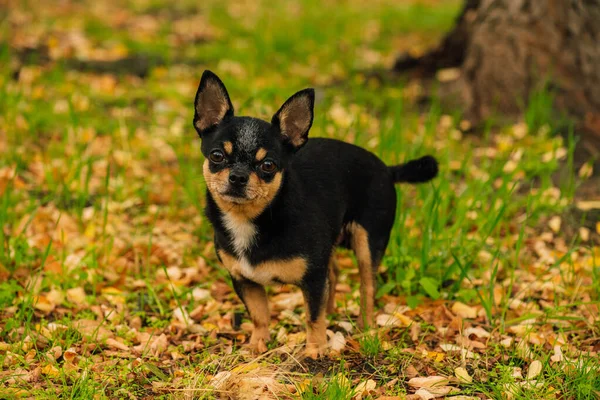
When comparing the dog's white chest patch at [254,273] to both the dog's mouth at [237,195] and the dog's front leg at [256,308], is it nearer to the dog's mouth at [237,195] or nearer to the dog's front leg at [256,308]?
the dog's front leg at [256,308]

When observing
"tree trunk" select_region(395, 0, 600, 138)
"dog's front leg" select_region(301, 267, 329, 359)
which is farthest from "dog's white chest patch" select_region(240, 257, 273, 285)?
"tree trunk" select_region(395, 0, 600, 138)

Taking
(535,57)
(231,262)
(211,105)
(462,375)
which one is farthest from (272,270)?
(535,57)

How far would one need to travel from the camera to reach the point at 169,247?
15.6 feet

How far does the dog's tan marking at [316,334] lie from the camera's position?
142 inches

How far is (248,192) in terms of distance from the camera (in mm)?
3254

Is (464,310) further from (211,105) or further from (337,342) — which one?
(211,105)

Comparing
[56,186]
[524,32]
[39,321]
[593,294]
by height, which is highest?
[524,32]

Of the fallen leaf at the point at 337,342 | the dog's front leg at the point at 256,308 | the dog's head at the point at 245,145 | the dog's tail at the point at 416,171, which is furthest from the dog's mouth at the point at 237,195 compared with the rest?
the dog's tail at the point at 416,171

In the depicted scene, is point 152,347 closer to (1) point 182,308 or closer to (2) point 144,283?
(1) point 182,308

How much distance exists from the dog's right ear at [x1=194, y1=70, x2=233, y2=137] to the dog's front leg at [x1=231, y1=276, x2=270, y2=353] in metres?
0.79

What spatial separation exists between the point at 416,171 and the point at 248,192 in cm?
118

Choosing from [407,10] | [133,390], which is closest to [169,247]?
[133,390]

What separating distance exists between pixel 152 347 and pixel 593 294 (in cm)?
245

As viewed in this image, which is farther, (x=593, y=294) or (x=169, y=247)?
(x=169, y=247)
